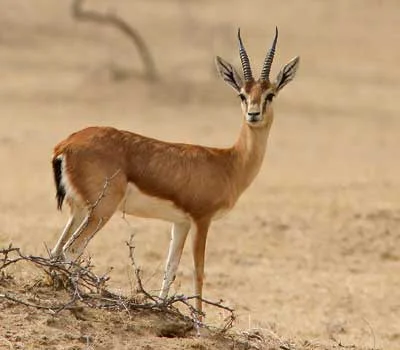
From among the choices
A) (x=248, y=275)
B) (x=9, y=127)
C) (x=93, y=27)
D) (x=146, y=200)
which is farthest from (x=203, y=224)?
(x=93, y=27)

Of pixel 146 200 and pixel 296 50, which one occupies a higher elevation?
pixel 296 50

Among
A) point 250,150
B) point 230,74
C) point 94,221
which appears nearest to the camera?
point 94,221

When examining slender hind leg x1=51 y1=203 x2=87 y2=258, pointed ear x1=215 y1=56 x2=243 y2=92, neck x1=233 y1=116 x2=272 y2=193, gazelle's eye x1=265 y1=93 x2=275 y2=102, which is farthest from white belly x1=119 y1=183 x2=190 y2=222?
pointed ear x1=215 y1=56 x2=243 y2=92

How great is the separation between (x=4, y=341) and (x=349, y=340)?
3.97 m

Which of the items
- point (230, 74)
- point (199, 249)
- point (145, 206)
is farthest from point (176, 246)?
point (230, 74)

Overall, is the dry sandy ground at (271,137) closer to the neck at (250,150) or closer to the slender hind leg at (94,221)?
the slender hind leg at (94,221)

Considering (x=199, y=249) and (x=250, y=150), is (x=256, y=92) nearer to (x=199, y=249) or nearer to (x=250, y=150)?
(x=250, y=150)

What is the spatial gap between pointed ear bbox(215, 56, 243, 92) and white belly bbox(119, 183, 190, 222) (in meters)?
1.24

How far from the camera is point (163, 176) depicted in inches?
360

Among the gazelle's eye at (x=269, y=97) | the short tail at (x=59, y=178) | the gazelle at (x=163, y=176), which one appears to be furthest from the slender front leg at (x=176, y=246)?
the gazelle's eye at (x=269, y=97)

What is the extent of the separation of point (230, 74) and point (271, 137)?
11.8m

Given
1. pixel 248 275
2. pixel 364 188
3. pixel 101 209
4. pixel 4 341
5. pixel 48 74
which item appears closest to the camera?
pixel 4 341

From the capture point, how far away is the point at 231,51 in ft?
102

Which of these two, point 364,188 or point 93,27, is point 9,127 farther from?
point 93,27
